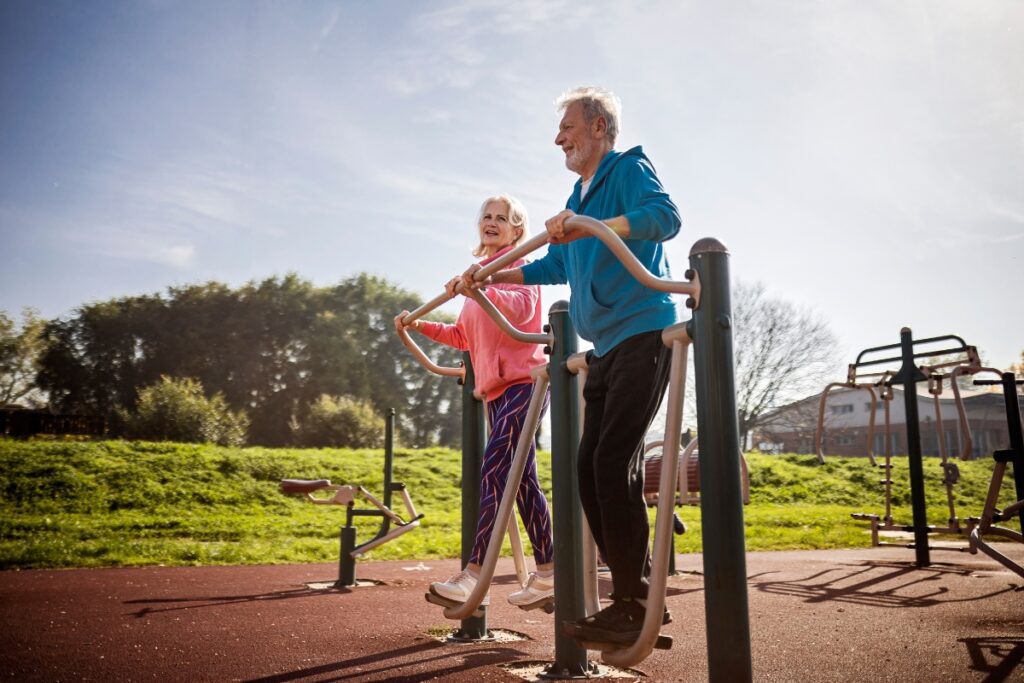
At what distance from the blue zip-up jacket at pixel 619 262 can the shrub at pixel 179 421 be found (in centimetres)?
1770

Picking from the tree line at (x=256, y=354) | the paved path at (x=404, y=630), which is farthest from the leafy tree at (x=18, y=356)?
the paved path at (x=404, y=630)

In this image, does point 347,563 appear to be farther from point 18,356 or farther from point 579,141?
point 18,356

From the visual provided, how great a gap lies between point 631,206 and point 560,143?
51cm

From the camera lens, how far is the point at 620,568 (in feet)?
6.93

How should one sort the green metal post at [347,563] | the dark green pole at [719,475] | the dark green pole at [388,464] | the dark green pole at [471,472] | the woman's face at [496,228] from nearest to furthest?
the dark green pole at [719,475], the woman's face at [496,228], the dark green pole at [471,472], the green metal post at [347,563], the dark green pole at [388,464]

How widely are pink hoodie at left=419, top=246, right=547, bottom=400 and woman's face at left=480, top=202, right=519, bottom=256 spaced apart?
6cm

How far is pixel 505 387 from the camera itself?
329 centimetres

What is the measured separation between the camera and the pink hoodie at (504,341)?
3.21 m

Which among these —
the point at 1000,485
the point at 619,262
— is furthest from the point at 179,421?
the point at 619,262

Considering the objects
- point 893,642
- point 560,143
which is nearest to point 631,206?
point 560,143

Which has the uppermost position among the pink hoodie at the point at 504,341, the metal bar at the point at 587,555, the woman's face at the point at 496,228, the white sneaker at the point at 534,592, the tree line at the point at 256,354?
the tree line at the point at 256,354

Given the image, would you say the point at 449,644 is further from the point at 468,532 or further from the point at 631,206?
the point at 631,206

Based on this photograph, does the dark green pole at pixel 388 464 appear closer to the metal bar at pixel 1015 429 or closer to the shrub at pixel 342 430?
the metal bar at pixel 1015 429

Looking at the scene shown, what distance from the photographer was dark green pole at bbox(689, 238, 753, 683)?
5.41 ft
